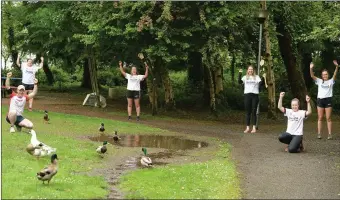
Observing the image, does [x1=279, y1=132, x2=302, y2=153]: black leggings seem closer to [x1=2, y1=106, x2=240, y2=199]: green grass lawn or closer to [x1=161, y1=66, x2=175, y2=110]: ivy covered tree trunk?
[x1=2, y1=106, x2=240, y2=199]: green grass lawn

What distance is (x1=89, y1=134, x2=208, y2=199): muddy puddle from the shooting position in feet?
37.9

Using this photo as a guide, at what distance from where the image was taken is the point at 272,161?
13.5 metres

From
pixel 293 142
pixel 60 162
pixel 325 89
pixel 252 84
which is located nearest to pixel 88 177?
pixel 60 162

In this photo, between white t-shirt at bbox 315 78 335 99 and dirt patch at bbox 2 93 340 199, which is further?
white t-shirt at bbox 315 78 335 99

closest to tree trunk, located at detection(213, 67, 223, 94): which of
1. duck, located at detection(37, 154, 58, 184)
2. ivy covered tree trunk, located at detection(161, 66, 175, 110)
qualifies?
ivy covered tree trunk, located at detection(161, 66, 175, 110)

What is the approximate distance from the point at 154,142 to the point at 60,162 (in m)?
5.00

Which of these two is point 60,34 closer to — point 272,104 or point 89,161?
point 272,104

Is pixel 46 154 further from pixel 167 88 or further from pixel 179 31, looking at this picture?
pixel 167 88

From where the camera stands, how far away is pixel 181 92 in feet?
115

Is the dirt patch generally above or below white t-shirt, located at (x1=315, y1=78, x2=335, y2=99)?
below

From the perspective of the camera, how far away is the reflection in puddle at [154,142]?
1627 centimetres

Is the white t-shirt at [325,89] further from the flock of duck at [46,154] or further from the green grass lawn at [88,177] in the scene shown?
the flock of duck at [46,154]

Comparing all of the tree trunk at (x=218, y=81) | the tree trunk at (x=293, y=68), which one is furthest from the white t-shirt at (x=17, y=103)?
the tree trunk at (x=293, y=68)

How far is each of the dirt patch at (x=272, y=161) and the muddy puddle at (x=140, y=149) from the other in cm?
10
